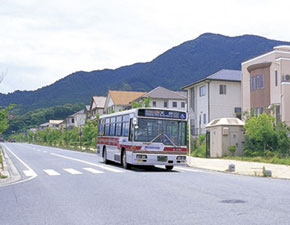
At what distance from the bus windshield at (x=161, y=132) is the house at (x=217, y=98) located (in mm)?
27048

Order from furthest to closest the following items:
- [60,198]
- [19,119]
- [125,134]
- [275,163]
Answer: [19,119] → [275,163] → [125,134] → [60,198]

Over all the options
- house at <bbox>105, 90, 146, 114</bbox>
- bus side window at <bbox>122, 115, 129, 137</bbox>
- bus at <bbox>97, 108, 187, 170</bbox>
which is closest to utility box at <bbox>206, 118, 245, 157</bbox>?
bus at <bbox>97, 108, 187, 170</bbox>

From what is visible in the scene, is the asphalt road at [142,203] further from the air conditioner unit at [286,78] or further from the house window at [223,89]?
the house window at [223,89]

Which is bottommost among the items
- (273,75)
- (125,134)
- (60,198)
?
(60,198)

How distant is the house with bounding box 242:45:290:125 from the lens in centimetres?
3234

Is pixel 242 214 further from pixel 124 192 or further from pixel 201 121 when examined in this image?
pixel 201 121

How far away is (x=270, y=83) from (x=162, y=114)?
1921 centimetres

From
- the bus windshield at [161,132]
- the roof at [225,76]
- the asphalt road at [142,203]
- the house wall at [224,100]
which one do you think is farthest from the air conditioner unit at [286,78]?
the asphalt road at [142,203]

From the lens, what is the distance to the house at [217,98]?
4688 centimetres

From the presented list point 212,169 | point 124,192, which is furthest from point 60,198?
point 212,169

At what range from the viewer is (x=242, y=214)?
25.8 ft

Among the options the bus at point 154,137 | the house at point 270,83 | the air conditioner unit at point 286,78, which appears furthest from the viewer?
the air conditioner unit at point 286,78

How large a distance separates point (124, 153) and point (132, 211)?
38.2ft

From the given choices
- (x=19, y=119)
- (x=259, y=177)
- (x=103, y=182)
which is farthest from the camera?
(x=19, y=119)
